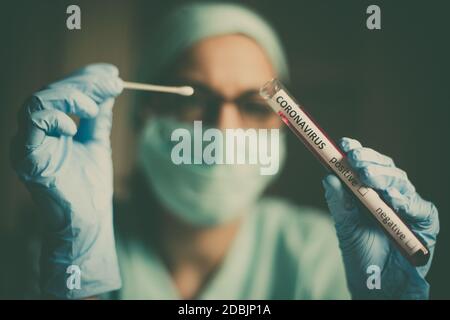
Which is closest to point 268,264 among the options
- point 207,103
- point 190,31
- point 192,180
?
point 192,180

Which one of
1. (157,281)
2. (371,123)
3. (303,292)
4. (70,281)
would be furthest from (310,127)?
(70,281)

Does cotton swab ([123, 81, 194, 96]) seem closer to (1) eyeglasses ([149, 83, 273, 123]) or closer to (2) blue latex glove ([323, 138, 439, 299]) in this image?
(1) eyeglasses ([149, 83, 273, 123])

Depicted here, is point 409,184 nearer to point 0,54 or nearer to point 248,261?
point 248,261

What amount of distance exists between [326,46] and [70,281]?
0.75 metres

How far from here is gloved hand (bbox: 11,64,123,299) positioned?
62.0 inches

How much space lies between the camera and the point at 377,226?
161cm

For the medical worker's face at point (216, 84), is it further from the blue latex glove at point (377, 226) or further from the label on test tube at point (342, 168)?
the blue latex glove at point (377, 226)

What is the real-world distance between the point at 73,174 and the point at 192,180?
25cm

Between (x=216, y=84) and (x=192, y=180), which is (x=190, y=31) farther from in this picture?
(x=192, y=180)

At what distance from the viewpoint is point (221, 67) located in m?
1.63

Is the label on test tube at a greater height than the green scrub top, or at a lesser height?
greater

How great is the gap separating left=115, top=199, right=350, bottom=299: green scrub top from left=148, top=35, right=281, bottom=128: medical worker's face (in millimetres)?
212

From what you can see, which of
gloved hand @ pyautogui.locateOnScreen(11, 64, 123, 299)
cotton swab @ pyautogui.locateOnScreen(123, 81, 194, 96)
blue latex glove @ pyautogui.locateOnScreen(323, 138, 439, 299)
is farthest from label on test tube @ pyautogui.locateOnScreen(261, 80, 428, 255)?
gloved hand @ pyautogui.locateOnScreen(11, 64, 123, 299)

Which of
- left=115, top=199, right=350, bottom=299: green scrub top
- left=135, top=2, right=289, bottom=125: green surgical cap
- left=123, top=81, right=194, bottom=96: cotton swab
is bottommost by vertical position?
left=115, top=199, right=350, bottom=299: green scrub top
